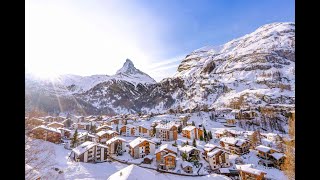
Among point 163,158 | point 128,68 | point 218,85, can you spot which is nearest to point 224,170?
point 163,158

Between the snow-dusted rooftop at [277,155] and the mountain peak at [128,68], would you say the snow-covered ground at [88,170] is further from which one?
the mountain peak at [128,68]

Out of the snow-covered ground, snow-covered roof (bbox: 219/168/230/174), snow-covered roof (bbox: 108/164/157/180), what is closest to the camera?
snow-covered roof (bbox: 108/164/157/180)

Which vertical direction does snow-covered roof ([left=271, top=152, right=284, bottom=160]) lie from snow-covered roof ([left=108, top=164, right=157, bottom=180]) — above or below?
below

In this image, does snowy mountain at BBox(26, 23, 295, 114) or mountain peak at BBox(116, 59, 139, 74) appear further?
mountain peak at BBox(116, 59, 139, 74)

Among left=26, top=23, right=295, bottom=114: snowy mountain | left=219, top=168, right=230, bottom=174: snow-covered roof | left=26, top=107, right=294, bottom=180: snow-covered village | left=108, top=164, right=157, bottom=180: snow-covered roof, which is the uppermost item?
left=26, top=23, right=295, bottom=114: snowy mountain

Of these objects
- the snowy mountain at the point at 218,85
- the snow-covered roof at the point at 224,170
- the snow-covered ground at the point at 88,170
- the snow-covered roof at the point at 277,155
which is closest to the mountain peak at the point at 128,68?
the snowy mountain at the point at 218,85

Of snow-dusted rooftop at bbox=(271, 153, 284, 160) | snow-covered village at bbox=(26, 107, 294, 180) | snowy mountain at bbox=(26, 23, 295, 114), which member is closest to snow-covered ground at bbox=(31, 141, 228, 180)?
snow-covered village at bbox=(26, 107, 294, 180)

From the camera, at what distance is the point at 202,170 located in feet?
42.9

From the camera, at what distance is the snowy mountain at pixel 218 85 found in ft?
164

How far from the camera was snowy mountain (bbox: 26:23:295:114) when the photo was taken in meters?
50.0

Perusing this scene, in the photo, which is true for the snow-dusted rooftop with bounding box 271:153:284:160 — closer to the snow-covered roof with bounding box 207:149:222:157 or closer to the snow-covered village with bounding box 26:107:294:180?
the snow-covered village with bounding box 26:107:294:180

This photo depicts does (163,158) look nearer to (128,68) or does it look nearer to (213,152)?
(213,152)
